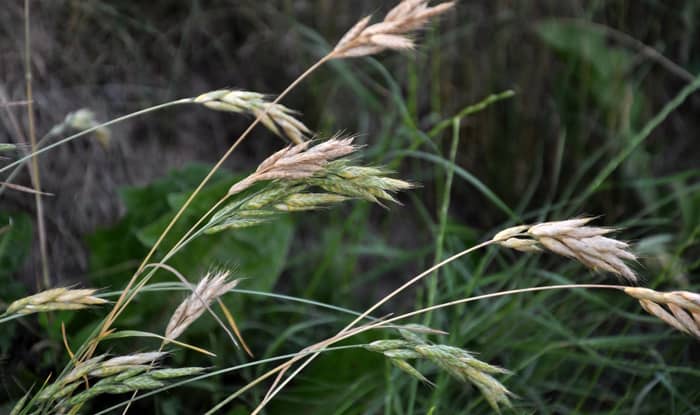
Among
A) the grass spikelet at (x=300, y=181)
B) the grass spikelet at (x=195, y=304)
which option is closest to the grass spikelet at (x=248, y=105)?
the grass spikelet at (x=300, y=181)

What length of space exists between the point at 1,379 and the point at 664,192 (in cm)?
184

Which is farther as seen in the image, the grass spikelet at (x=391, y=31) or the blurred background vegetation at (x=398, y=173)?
the blurred background vegetation at (x=398, y=173)

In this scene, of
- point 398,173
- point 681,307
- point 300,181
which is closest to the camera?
point 681,307

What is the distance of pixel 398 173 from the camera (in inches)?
84.0

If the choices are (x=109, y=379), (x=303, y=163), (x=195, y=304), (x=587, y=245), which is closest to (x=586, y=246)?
(x=587, y=245)

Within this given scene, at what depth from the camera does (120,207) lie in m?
1.99

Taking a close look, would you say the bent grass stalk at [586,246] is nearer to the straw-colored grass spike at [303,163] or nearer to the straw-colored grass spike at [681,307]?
the straw-colored grass spike at [681,307]

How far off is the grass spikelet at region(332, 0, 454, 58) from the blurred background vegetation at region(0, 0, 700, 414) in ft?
1.22

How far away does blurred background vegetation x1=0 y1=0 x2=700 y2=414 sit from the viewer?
1.64m

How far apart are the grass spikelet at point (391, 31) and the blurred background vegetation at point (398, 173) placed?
0.37 metres

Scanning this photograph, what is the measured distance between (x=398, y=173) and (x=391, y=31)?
1.00 metres

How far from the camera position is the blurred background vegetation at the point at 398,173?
64.7 inches

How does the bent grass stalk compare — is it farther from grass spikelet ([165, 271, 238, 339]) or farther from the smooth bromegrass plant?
the smooth bromegrass plant

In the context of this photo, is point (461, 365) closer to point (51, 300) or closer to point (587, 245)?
→ point (587, 245)
